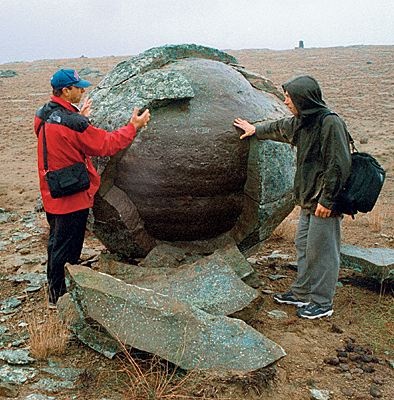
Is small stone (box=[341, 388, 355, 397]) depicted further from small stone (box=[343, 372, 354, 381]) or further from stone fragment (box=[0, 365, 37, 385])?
stone fragment (box=[0, 365, 37, 385])

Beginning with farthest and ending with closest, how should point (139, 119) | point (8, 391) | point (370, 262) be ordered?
1. point (370, 262)
2. point (139, 119)
3. point (8, 391)

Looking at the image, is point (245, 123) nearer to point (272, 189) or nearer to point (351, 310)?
point (272, 189)

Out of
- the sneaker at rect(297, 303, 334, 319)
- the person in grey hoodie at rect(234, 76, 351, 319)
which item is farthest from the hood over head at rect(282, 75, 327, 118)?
the sneaker at rect(297, 303, 334, 319)

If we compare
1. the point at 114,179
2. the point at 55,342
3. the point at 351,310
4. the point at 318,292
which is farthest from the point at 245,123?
the point at 55,342

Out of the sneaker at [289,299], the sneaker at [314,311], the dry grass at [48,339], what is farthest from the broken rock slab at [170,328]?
the sneaker at [289,299]

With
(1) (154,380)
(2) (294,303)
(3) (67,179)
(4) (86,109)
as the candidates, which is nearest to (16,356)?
(1) (154,380)

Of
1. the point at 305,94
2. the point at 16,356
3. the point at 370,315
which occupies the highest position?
the point at 305,94

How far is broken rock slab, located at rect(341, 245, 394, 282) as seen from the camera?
5.43 metres

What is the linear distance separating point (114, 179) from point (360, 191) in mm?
1950

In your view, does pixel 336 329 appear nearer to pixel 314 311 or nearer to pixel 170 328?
pixel 314 311

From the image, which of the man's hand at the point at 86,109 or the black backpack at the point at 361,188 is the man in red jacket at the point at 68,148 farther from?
the black backpack at the point at 361,188

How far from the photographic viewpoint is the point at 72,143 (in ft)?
14.6

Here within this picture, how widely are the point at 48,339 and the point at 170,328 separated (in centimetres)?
89

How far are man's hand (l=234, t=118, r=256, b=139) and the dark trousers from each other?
1.40 metres
